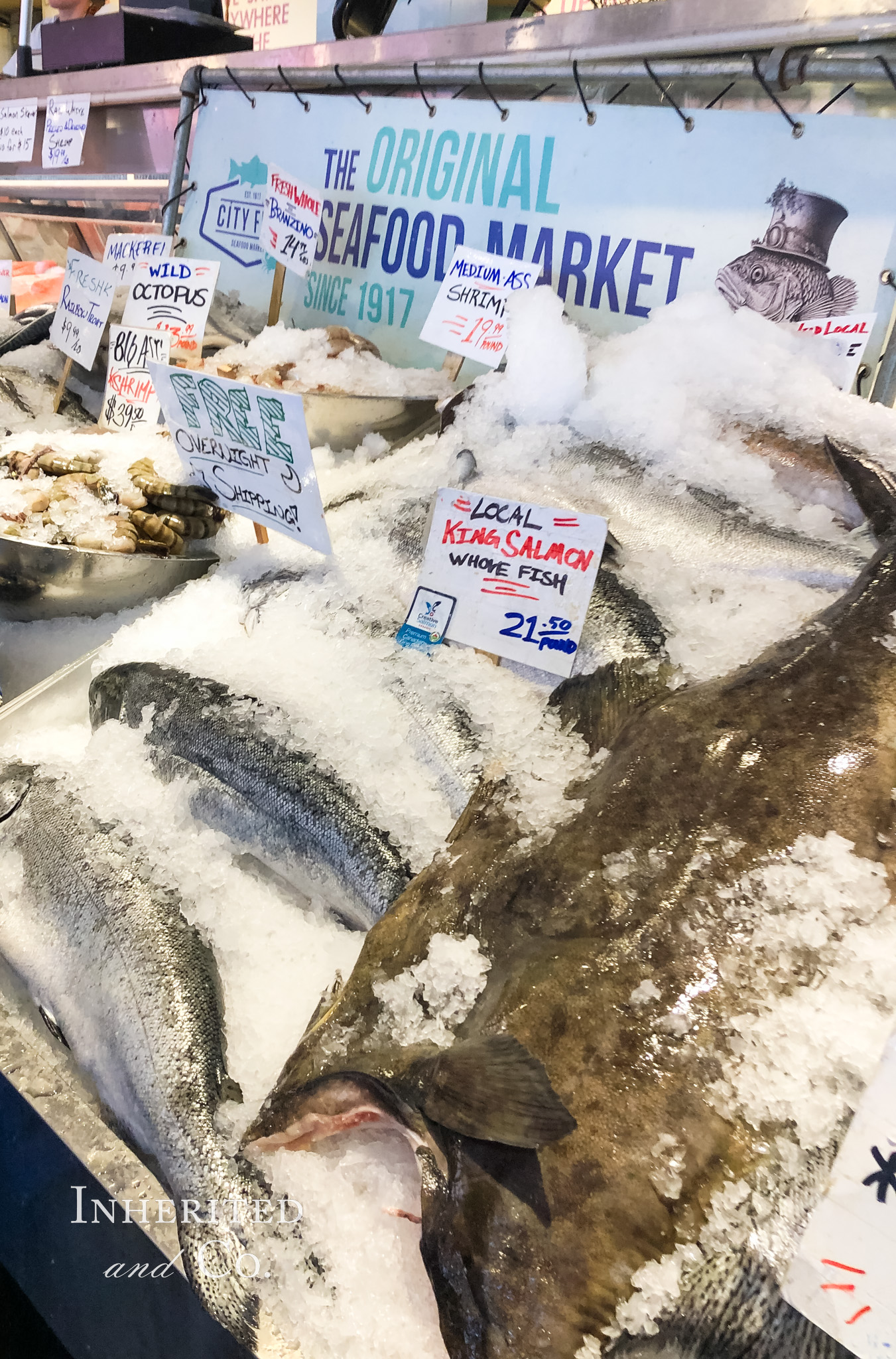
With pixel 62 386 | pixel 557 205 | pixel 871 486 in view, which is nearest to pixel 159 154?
pixel 62 386

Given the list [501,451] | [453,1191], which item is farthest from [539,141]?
[453,1191]

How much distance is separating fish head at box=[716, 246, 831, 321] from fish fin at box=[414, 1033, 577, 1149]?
7.15 feet

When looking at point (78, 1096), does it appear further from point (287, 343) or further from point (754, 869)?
point (287, 343)

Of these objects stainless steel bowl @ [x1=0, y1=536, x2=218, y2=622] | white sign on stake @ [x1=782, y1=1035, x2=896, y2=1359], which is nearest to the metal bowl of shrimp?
stainless steel bowl @ [x1=0, y1=536, x2=218, y2=622]

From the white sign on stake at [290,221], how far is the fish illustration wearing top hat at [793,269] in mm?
1481

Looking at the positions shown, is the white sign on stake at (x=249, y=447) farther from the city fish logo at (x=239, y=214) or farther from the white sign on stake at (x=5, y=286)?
the white sign on stake at (x=5, y=286)

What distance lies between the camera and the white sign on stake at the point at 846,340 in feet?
6.80

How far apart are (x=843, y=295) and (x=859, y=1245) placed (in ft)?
7.33

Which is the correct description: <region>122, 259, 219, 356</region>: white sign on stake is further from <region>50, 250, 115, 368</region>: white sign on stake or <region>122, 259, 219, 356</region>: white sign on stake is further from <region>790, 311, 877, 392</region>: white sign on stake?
<region>790, 311, 877, 392</region>: white sign on stake

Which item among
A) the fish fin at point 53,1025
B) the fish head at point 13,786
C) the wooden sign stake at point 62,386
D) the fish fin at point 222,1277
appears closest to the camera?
the fish fin at point 222,1277

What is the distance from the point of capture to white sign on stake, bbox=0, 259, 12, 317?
4109mm

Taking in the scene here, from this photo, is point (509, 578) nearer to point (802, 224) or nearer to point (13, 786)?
point (13, 786)

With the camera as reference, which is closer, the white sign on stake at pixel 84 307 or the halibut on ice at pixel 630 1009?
the halibut on ice at pixel 630 1009

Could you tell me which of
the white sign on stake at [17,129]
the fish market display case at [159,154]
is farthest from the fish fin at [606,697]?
the white sign on stake at [17,129]
